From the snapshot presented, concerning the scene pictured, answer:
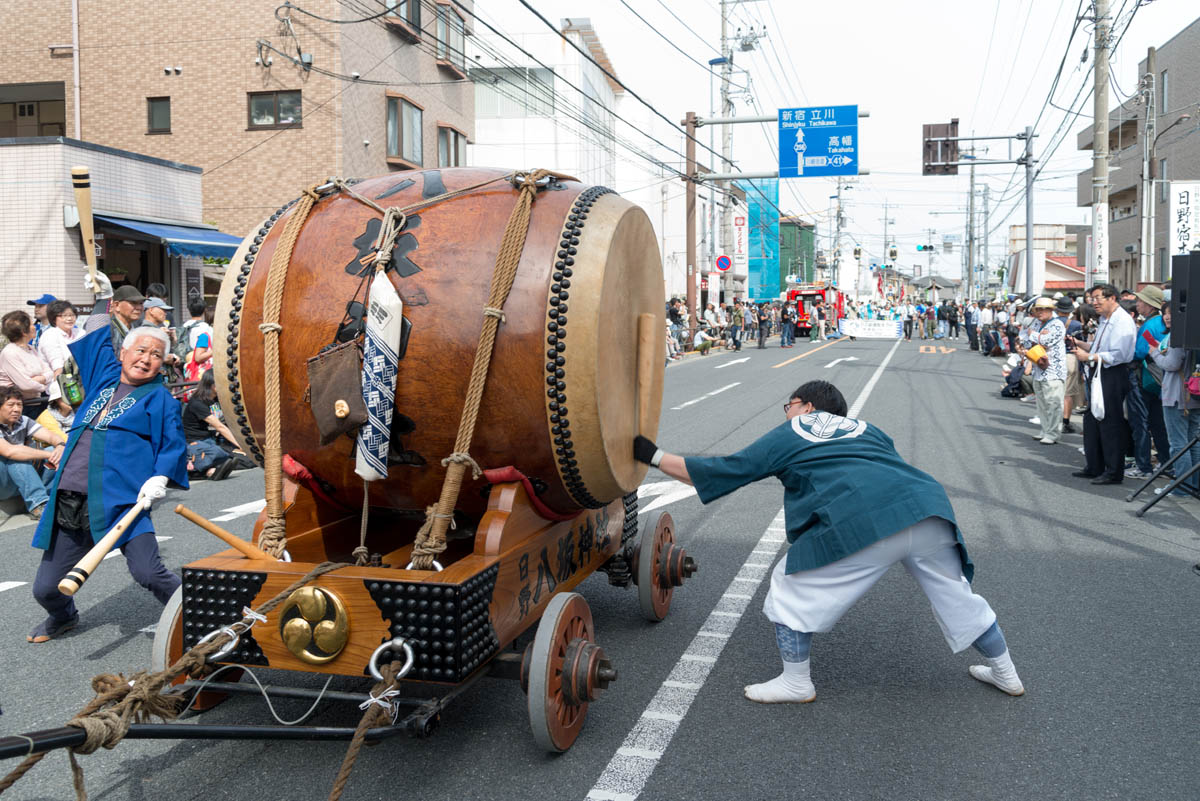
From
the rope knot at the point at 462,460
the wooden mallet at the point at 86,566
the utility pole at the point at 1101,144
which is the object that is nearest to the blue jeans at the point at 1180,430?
the rope knot at the point at 462,460

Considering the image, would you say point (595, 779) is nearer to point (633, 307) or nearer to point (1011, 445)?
point (633, 307)

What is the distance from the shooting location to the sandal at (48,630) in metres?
4.71

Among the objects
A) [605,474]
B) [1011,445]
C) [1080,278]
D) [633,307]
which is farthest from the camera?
[1080,278]

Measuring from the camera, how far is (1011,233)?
78250mm

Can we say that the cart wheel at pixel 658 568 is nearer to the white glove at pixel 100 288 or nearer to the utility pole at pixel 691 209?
the white glove at pixel 100 288

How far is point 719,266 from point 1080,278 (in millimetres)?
35448

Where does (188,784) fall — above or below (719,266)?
below

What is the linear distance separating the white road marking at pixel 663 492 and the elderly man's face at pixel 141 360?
4.02 m

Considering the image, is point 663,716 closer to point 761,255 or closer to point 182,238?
point 182,238

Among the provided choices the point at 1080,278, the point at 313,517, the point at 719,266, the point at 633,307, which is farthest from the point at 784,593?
the point at 1080,278

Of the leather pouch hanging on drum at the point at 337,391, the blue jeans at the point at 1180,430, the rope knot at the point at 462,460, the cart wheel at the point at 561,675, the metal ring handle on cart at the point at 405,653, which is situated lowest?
the cart wheel at the point at 561,675

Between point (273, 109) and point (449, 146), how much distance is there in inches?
238

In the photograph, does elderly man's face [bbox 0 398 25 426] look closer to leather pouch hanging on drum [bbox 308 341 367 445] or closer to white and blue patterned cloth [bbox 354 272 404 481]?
leather pouch hanging on drum [bbox 308 341 367 445]

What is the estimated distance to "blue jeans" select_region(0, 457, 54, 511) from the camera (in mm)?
7488
